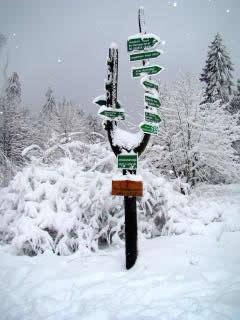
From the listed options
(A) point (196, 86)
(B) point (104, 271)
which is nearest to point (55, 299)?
(B) point (104, 271)

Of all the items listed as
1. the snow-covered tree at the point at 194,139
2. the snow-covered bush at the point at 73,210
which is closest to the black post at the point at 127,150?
the snow-covered bush at the point at 73,210

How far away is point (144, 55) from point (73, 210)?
164 inches

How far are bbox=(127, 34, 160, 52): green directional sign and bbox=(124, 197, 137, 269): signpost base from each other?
2929 millimetres

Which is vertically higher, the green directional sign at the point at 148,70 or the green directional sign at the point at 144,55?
the green directional sign at the point at 144,55

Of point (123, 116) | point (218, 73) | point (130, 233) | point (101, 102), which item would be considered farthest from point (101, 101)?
point (218, 73)

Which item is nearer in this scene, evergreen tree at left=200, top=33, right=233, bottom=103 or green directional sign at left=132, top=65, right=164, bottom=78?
green directional sign at left=132, top=65, right=164, bottom=78

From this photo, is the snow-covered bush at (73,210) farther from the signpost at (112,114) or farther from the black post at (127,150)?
the signpost at (112,114)

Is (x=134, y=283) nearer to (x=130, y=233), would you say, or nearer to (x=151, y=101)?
(x=130, y=233)

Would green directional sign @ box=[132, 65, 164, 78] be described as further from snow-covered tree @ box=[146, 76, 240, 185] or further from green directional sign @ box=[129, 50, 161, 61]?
snow-covered tree @ box=[146, 76, 240, 185]

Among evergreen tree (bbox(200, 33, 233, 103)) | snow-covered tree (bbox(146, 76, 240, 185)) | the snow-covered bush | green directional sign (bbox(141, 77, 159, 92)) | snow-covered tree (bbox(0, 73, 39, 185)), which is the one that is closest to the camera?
green directional sign (bbox(141, 77, 159, 92))

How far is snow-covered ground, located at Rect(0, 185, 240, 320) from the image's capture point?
3.61 m

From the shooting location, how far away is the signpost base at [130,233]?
5156 mm

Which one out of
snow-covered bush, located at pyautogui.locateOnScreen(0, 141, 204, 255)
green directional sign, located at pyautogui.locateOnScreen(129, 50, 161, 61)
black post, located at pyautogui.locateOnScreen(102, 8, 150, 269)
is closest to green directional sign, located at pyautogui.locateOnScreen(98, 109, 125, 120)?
black post, located at pyautogui.locateOnScreen(102, 8, 150, 269)

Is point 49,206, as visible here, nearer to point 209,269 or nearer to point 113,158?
point 113,158
